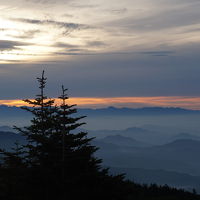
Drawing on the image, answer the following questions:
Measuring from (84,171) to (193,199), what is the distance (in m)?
96.6

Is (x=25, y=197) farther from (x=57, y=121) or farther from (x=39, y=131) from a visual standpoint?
(x=39, y=131)

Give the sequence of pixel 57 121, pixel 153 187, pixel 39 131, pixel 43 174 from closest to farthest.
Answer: pixel 43 174 < pixel 57 121 < pixel 39 131 < pixel 153 187

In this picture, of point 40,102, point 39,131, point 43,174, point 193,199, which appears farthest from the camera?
point 193,199

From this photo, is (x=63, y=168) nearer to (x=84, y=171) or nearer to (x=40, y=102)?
(x=84, y=171)

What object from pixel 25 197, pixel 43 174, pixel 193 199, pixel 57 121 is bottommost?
pixel 193 199

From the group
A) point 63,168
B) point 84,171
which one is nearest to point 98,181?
point 84,171

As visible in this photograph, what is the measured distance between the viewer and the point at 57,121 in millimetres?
27672

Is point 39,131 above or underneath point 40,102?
underneath

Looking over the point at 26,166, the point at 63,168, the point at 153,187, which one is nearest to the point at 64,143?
the point at 63,168

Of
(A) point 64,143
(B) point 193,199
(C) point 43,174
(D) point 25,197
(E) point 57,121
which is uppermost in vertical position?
(E) point 57,121

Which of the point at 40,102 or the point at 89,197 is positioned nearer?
the point at 89,197

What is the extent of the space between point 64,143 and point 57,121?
6.78 feet

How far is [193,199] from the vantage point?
11350cm

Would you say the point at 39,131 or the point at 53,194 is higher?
the point at 39,131
